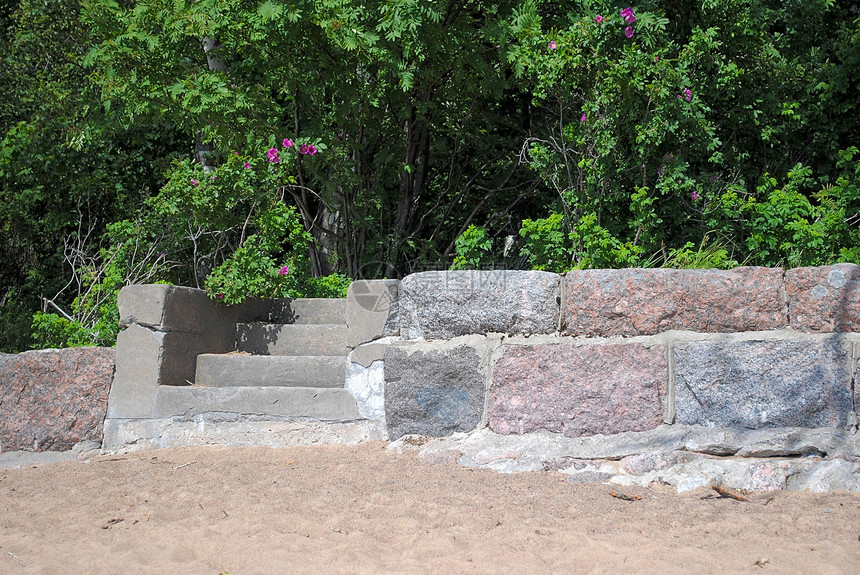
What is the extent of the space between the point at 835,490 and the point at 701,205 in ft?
8.61

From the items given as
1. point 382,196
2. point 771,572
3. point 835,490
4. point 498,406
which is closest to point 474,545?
point 771,572

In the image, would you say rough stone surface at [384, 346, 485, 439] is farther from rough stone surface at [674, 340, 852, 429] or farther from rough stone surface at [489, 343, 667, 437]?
rough stone surface at [674, 340, 852, 429]

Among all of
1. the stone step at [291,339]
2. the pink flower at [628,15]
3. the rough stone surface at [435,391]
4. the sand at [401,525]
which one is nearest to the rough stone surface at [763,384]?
the sand at [401,525]

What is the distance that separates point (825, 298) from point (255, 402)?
2800 millimetres

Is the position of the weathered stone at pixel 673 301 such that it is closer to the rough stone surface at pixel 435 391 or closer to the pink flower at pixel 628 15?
the rough stone surface at pixel 435 391

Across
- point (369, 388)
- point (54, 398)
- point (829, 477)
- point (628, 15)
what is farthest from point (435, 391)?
Answer: point (628, 15)

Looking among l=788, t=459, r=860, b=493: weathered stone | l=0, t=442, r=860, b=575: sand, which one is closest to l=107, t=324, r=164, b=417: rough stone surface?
l=0, t=442, r=860, b=575: sand

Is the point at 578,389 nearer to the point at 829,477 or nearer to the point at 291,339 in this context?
the point at 829,477

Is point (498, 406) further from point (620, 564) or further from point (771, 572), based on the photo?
point (771, 572)

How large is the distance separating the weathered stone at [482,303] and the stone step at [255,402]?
57 cm

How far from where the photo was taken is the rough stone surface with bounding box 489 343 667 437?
3402 millimetres

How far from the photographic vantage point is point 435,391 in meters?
3.66

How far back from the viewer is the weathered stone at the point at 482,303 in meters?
3.62

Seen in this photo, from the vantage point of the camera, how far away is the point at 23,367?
4.36m
